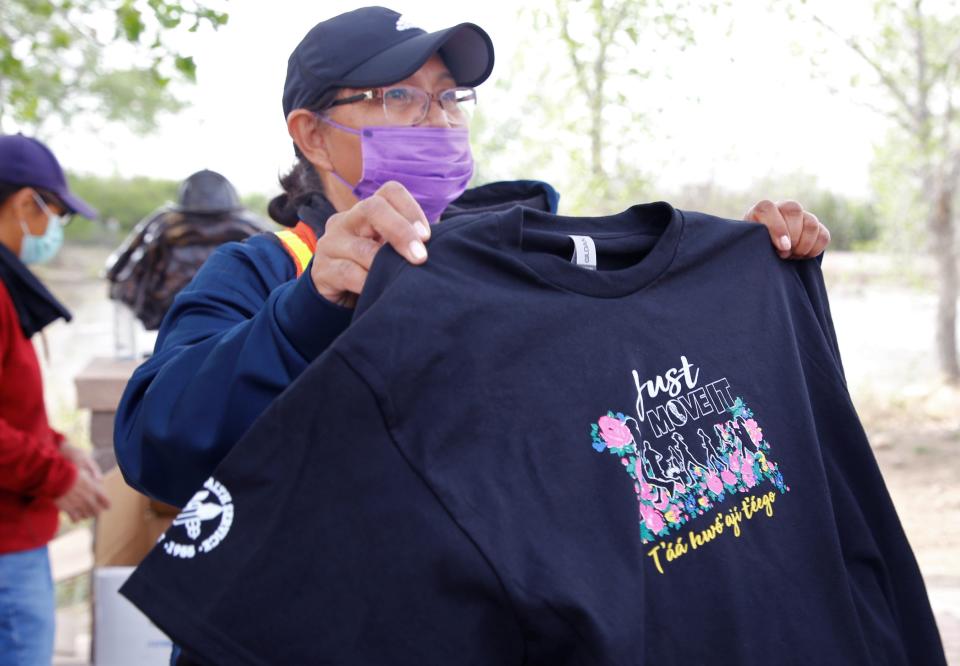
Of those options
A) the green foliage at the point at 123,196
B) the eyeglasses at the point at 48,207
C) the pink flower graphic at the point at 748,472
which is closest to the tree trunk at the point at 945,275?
the eyeglasses at the point at 48,207

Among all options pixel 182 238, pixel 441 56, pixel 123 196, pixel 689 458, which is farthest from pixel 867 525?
pixel 123 196

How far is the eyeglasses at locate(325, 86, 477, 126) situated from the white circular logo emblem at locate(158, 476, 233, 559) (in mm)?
833

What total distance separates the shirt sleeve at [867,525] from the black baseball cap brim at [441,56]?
798 mm

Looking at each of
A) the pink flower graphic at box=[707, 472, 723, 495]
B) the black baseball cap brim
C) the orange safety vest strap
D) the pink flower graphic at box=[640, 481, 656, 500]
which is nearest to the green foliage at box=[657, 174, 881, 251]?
the black baseball cap brim

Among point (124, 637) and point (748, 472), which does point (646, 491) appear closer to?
point (748, 472)

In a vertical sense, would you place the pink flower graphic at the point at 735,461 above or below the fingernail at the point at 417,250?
below

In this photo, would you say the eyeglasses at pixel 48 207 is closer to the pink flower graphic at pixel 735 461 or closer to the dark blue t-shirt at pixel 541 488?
the dark blue t-shirt at pixel 541 488

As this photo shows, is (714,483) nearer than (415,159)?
Yes

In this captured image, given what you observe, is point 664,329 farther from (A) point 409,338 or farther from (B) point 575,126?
(B) point 575,126

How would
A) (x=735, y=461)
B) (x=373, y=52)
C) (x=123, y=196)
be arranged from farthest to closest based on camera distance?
1. (x=123, y=196)
2. (x=373, y=52)
3. (x=735, y=461)

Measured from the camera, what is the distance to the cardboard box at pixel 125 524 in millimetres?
3672

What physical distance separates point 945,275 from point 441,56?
995 centimetres

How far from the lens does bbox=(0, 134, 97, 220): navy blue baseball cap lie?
3453 millimetres

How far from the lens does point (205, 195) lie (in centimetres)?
448
